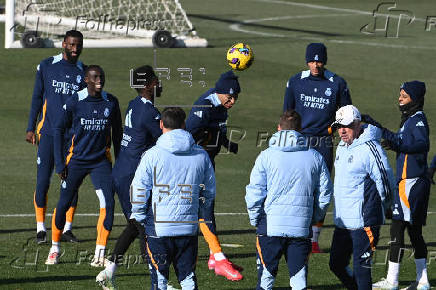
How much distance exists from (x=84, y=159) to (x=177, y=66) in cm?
1710

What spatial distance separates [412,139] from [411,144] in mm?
105

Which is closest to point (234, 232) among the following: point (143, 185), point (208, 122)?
point (208, 122)

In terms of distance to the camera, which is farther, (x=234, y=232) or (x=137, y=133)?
(x=234, y=232)

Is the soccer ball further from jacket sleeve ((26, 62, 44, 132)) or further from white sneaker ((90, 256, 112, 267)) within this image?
white sneaker ((90, 256, 112, 267))

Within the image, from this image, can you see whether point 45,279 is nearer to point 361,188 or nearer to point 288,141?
point 288,141

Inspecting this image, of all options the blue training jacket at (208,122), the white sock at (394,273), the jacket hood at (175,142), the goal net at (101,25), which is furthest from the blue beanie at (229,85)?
the goal net at (101,25)

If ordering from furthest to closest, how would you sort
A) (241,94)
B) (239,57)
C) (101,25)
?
(101,25)
(241,94)
(239,57)

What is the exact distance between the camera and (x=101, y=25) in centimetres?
3219

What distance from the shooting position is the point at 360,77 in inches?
1157

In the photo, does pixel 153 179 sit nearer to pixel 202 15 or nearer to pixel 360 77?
pixel 360 77

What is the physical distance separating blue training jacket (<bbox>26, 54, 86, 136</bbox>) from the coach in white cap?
15.0 ft

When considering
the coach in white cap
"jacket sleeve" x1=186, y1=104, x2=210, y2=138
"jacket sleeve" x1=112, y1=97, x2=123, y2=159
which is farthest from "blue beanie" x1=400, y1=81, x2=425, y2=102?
"jacket sleeve" x1=112, y1=97, x2=123, y2=159

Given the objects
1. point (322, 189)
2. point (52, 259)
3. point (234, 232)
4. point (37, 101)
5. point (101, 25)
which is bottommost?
point (234, 232)

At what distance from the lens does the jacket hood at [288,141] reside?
31.9 feet
